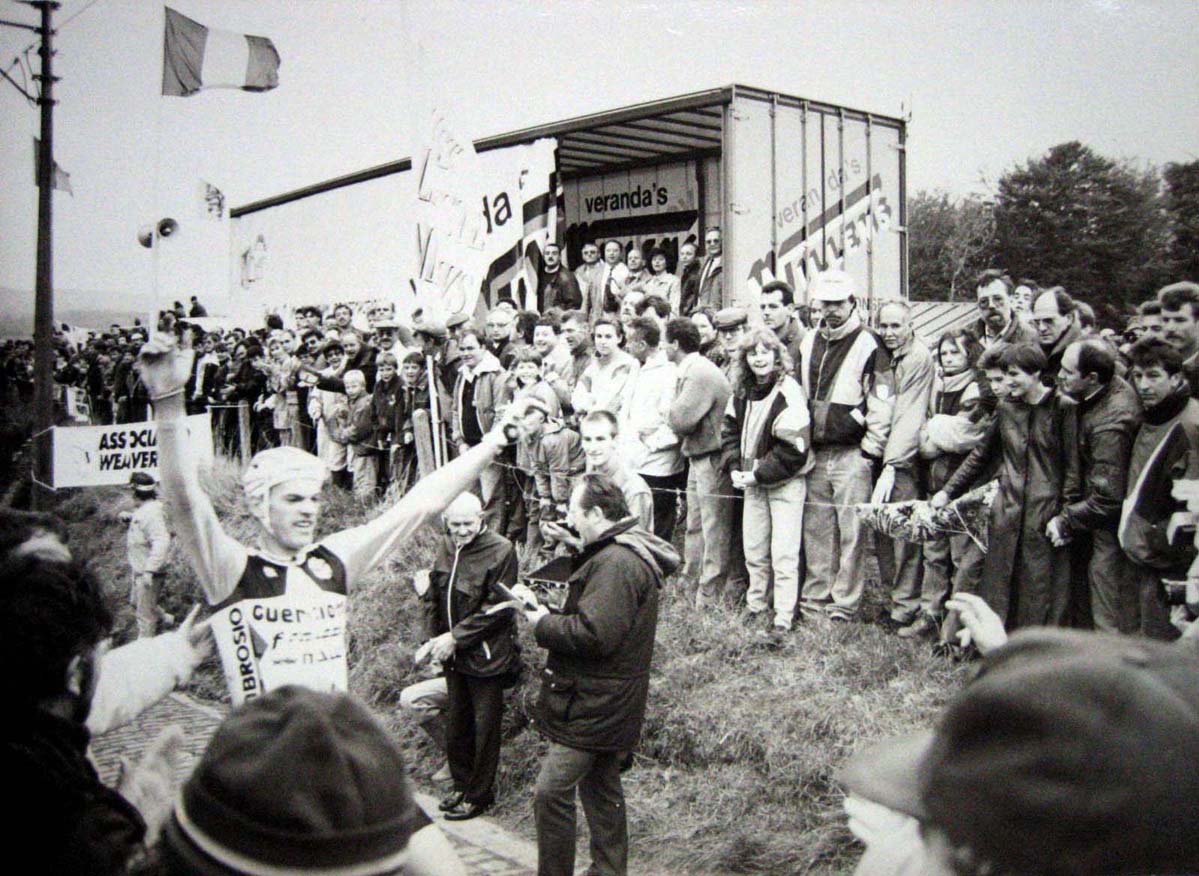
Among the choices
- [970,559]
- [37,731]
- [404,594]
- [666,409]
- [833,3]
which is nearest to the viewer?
[37,731]

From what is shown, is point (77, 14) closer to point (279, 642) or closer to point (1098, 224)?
point (279, 642)

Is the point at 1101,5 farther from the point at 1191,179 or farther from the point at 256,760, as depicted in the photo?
the point at 256,760

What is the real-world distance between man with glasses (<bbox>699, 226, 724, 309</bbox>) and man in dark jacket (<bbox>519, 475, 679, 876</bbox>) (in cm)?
605

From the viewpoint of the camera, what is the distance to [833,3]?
6266 mm

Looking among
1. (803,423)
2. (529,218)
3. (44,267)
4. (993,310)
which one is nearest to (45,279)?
(44,267)

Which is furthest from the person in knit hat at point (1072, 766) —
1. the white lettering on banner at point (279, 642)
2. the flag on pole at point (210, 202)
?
the flag on pole at point (210, 202)

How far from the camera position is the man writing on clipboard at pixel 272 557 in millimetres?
3385

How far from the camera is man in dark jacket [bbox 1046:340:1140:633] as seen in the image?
496 cm

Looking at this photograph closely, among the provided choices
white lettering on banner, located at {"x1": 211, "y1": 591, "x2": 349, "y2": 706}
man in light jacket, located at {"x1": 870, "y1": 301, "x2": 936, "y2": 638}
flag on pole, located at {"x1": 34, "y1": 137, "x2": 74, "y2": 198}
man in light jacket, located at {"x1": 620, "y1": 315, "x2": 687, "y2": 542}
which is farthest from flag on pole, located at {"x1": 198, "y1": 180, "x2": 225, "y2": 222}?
man in light jacket, located at {"x1": 870, "y1": 301, "x2": 936, "y2": 638}

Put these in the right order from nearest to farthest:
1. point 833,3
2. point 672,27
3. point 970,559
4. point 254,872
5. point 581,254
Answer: point 254,872 < point 970,559 < point 833,3 < point 672,27 < point 581,254

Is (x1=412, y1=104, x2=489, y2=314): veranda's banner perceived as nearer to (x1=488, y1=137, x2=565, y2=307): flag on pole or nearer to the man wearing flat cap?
the man wearing flat cap

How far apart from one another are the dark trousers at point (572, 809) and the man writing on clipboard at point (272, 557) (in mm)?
1289

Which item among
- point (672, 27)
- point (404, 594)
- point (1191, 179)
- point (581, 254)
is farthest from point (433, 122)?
point (581, 254)

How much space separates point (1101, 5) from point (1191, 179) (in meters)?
0.94
